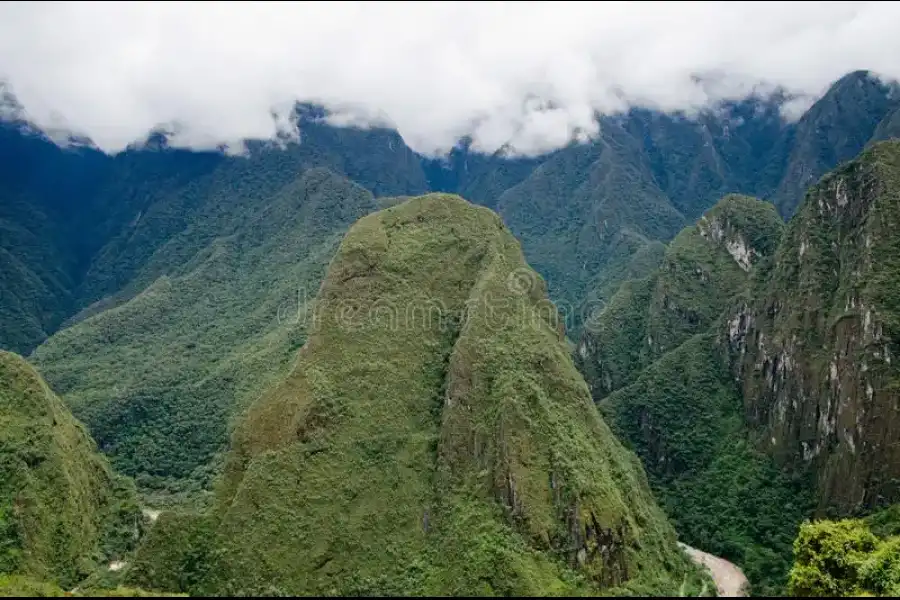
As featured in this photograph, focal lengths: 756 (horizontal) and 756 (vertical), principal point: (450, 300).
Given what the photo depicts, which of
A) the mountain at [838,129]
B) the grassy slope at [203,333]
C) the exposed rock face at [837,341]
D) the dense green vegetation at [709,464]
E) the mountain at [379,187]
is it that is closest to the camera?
the exposed rock face at [837,341]

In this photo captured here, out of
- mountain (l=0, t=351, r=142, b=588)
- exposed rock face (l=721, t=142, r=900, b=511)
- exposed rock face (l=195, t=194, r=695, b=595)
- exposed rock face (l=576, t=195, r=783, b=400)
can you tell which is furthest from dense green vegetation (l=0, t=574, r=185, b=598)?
exposed rock face (l=576, t=195, r=783, b=400)

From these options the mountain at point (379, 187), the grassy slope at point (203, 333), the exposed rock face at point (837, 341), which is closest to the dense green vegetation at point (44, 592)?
the grassy slope at point (203, 333)

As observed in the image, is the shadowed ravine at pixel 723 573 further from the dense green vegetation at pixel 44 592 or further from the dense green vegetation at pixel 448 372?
the dense green vegetation at pixel 44 592

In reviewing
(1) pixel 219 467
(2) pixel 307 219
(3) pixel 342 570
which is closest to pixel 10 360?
(1) pixel 219 467

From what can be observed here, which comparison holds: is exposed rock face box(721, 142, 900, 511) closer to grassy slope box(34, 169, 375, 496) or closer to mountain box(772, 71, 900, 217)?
grassy slope box(34, 169, 375, 496)

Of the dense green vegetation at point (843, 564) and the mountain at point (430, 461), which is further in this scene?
the mountain at point (430, 461)

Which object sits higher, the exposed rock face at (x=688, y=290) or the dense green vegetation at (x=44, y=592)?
the exposed rock face at (x=688, y=290)

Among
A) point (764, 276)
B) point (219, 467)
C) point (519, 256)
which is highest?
point (764, 276)

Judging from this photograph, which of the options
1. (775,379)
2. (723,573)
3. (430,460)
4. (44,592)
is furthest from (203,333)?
(775,379)

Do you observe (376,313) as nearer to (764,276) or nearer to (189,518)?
(189,518)
